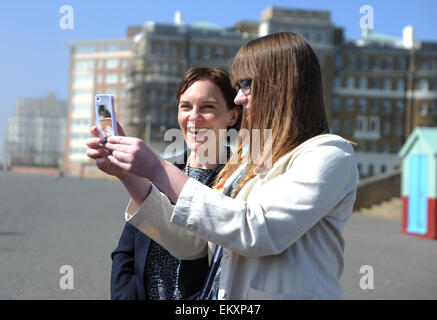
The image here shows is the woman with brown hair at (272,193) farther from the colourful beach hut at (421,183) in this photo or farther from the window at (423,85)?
the window at (423,85)

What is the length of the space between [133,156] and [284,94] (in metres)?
0.52

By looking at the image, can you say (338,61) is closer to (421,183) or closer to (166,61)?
(166,61)

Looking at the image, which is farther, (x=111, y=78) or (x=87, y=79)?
(x=87, y=79)

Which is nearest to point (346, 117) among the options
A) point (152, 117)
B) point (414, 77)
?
point (414, 77)

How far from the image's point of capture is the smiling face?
2.44m

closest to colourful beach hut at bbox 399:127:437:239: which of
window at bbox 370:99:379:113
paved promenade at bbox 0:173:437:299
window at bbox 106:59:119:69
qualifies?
paved promenade at bbox 0:173:437:299

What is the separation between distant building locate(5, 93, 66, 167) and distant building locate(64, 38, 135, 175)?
3411 cm

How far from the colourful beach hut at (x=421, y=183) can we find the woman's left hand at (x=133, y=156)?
43.6 ft

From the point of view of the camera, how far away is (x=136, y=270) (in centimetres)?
242

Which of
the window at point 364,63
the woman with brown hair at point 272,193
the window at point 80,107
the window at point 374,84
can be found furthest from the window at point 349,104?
the woman with brown hair at point 272,193

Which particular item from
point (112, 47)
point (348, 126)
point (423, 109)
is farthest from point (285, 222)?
point (112, 47)

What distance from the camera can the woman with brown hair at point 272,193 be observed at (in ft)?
5.46

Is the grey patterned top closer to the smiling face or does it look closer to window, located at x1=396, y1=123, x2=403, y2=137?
the smiling face
